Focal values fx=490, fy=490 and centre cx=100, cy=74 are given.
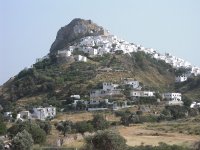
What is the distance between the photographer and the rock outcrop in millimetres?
163000

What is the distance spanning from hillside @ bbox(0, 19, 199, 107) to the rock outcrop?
873cm

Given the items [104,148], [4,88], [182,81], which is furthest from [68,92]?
[104,148]

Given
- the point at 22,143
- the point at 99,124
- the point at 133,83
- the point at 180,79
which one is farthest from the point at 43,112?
the point at 22,143

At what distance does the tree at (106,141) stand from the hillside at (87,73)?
6207 cm

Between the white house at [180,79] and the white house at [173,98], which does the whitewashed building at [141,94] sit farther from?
the white house at [180,79]

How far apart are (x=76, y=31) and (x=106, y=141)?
128m

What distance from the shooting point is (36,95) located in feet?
356

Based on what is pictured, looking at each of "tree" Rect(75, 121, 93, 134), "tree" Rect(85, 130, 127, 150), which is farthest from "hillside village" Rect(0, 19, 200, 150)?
"tree" Rect(85, 130, 127, 150)

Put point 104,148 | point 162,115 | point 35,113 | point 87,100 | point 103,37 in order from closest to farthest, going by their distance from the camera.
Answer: point 104,148 → point 162,115 → point 35,113 → point 87,100 → point 103,37

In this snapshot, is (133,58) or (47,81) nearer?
(47,81)

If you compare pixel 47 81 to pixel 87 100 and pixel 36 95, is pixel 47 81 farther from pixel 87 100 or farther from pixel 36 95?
pixel 87 100

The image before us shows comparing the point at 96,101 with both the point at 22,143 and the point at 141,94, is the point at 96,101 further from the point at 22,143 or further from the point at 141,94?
the point at 22,143

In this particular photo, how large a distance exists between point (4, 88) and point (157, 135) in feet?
235

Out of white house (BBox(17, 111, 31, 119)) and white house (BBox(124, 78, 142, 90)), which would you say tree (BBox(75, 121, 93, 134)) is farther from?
white house (BBox(124, 78, 142, 90))
